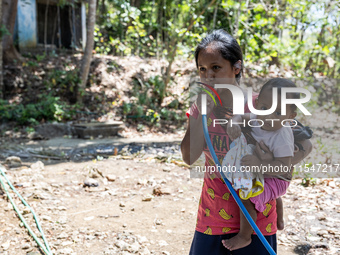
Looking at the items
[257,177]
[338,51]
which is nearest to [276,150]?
[257,177]

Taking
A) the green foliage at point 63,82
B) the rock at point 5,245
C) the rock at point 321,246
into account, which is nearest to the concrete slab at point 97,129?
the green foliage at point 63,82

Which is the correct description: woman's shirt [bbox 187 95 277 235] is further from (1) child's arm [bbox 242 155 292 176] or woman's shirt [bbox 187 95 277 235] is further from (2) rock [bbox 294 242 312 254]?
(2) rock [bbox 294 242 312 254]

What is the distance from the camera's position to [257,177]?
131 cm

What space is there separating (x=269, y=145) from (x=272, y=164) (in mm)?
72

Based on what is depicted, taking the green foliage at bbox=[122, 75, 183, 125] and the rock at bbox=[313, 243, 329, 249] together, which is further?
the green foliage at bbox=[122, 75, 183, 125]

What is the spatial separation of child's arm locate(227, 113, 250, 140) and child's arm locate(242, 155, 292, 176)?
0.09 m

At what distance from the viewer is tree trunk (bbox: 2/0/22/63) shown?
9500 millimetres

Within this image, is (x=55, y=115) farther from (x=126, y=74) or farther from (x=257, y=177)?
(x=257, y=177)

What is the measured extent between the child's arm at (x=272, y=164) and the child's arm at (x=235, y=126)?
0.09 meters

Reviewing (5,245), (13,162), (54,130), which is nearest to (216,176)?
(5,245)

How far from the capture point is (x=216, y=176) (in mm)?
1487

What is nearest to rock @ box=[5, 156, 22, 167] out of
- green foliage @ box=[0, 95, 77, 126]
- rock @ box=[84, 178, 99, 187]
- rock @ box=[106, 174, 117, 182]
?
rock @ box=[84, 178, 99, 187]

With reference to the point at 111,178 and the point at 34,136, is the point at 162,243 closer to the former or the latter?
the point at 111,178

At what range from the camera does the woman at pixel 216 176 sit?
1.44 m
